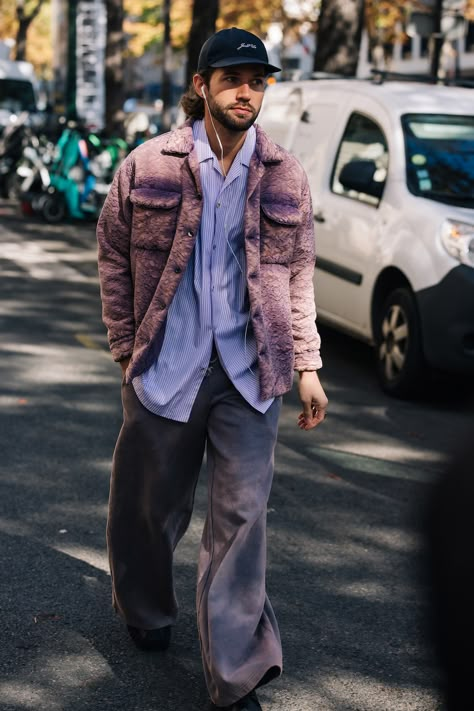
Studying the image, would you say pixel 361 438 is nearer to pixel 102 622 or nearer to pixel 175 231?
pixel 102 622

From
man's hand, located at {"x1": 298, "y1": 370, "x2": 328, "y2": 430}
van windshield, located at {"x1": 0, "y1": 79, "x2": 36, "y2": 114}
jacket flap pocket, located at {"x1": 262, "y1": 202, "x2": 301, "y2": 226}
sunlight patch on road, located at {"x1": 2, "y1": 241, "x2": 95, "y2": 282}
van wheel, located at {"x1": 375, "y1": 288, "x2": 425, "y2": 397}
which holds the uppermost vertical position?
jacket flap pocket, located at {"x1": 262, "y1": 202, "x2": 301, "y2": 226}

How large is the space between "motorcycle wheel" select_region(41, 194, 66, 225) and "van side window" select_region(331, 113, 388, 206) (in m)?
10.2

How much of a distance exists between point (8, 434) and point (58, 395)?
1026mm

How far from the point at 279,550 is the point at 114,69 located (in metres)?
25.9

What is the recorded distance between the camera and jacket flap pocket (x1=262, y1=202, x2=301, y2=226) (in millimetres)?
3822

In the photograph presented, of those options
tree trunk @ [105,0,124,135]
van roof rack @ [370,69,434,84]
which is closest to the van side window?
van roof rack @ [370,69,434,84]

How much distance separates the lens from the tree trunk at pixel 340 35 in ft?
53.3

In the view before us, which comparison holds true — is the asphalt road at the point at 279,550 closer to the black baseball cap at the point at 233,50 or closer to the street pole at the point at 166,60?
the black baseball cap at the point at 233,50

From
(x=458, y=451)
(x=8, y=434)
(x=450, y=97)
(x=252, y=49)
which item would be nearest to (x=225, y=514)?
(x=252, y=49)

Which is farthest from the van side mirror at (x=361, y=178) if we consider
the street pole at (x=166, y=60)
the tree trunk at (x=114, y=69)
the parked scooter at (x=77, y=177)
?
the street pole at (x=166, y=60)

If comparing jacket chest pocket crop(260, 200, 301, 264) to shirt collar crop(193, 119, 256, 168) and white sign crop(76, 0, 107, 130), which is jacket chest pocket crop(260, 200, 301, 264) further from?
white sign crop(76, 0, 107, 130)

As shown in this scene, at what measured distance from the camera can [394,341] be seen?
8.62 metres

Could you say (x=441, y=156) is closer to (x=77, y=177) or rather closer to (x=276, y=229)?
(x=276, y=229)

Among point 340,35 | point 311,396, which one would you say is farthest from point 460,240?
point 340,35
